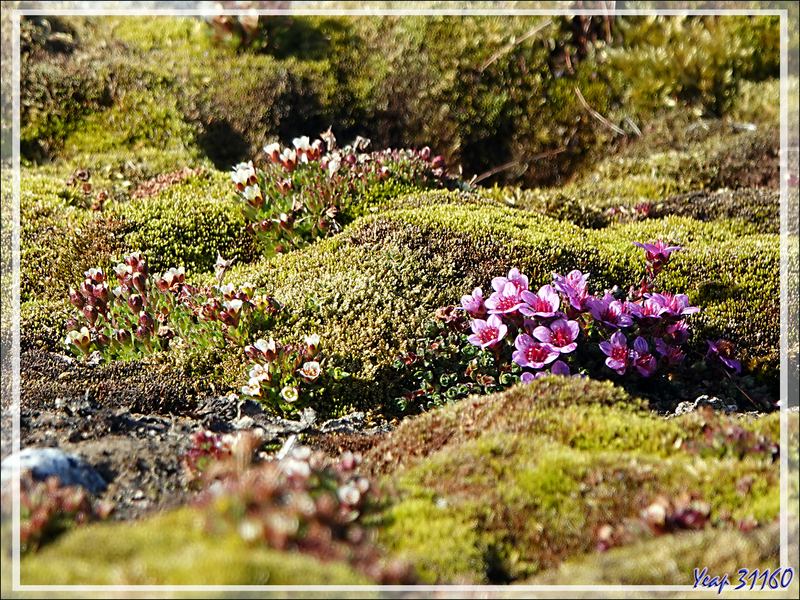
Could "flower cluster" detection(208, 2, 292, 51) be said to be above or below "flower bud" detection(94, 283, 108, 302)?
above

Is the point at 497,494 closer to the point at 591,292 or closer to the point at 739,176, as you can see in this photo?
the point at 591,292

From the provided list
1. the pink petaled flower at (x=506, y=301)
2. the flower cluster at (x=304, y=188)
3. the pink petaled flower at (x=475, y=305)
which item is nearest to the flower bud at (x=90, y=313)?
the flower cluster at (x=304, y=188)

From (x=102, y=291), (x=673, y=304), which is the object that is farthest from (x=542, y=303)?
(x=102, y=291)

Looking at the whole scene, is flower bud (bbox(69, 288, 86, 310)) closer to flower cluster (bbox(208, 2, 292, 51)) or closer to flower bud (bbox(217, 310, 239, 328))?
flower bud (bbox(217, 310, 239, 328))

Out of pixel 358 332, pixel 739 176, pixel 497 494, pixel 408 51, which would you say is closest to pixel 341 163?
pixel 358 332

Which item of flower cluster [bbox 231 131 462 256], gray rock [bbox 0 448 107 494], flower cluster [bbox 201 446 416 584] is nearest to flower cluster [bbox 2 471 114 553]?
gray rock [bbox 0 448 107 494]

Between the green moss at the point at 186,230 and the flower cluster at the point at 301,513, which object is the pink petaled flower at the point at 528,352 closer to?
the flower cluster at the point at 301,513

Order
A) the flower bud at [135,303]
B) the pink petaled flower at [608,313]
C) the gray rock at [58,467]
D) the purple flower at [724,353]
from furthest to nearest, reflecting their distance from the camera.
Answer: the flower bud at [135,303] < the purple flower at [724,353] < the pink petaled flower at [608,313] < the gray rock at [58,467]
